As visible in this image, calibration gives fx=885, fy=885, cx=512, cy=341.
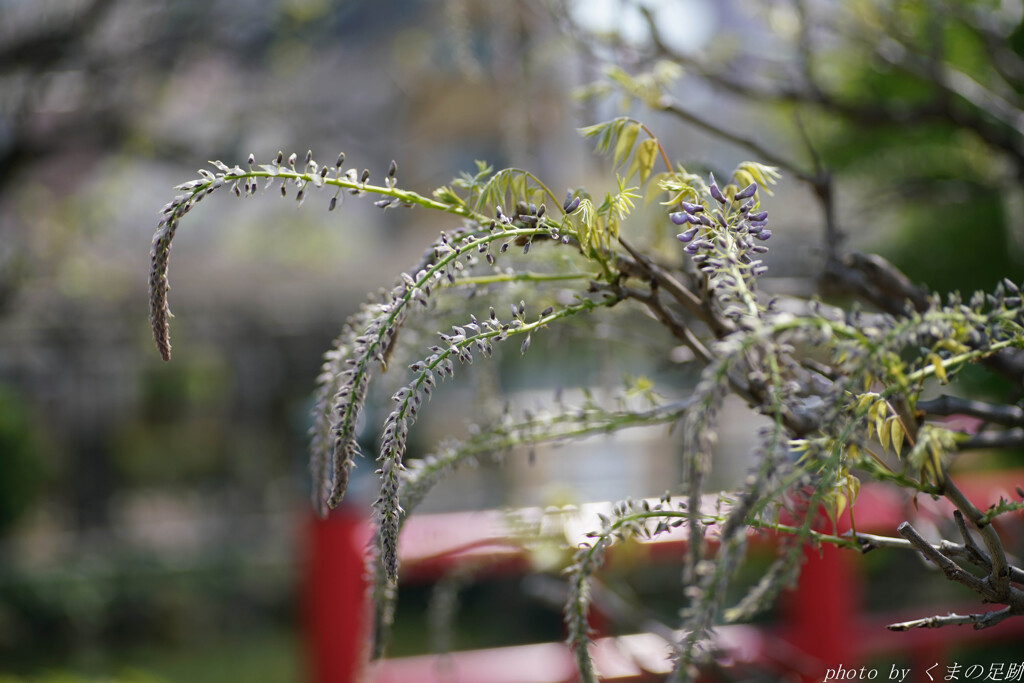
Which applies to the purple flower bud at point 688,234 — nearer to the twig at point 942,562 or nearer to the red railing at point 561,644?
the twig at point 942,562

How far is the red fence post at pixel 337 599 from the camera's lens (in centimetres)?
202

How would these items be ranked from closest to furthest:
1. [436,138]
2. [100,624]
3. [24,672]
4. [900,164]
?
[900,164] < [24,672] < [100,624] < [436,138]

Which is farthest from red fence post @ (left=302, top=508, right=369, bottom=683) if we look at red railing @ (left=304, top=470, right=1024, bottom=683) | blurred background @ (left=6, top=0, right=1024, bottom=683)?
blurred background @ (left=6, top=0, right=1024, bottom=683)

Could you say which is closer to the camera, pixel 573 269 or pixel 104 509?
pixel 573 269

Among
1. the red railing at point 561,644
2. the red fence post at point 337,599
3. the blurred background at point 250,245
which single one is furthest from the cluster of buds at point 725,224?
the red fence post at point 337,599

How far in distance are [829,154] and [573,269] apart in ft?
7.66

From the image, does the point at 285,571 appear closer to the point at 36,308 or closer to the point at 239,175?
the point at 36,308

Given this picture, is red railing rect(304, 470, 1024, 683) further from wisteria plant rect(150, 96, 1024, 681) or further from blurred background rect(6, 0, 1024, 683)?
wisteria plant rect(150, 96, 1024, 681)

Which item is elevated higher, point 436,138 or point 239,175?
point 436,138

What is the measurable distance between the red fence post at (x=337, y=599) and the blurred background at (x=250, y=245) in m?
0.47

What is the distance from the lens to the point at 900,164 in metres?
2.93

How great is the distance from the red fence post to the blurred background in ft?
1.54

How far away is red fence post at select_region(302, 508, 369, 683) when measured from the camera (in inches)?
79.4

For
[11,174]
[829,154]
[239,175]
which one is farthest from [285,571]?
[239,175]
